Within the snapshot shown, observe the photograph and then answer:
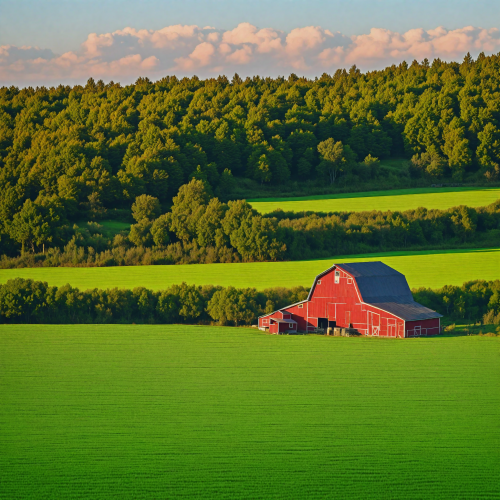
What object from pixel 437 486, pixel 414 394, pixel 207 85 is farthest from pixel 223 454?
pixel 207 85

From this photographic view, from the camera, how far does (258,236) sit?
Result: 59.0 meters

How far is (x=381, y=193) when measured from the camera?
80.0 metres

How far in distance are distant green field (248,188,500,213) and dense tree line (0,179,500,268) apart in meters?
4.63

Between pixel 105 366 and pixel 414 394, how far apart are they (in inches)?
483

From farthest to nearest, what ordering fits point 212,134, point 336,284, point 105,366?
1. point 212,134
2. point 336,284
3. point 105,366

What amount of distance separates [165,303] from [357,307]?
10.3 m

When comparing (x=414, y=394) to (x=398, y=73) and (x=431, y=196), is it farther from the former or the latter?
(x=398, y=73)

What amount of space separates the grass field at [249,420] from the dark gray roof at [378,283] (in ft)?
19.6

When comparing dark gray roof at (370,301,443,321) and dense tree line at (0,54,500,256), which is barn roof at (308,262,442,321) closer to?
dark gray roof at (370,301,443,321)

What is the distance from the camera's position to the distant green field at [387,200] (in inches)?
2867

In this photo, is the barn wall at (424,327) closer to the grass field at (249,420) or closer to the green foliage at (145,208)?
the grass field at (249,420)

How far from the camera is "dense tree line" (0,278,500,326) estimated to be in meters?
42.5

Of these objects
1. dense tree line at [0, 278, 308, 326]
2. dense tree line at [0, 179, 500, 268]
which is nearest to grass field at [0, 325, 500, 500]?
dense tree line at [0, 278, 308, 326]

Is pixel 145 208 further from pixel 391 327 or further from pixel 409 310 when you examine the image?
pixel 391 327
